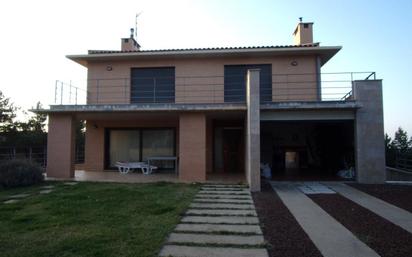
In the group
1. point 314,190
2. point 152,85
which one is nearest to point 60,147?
point 152,85

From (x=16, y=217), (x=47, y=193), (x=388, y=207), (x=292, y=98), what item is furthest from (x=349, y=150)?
(x=16, y=217)

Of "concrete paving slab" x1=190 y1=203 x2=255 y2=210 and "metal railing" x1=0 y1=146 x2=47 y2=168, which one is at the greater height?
"metal railing" x1=0 y1=146 x2=47 y2=168

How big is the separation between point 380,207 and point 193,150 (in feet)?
22.4

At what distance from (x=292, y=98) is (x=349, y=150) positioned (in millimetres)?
3574

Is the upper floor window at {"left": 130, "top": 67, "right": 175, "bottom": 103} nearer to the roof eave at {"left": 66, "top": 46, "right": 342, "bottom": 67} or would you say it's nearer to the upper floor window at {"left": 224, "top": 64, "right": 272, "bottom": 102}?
the roof eave at {"left": 66, "top": 46, "right": 342, "bottom": 67}

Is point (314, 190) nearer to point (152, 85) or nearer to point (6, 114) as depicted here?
point (152, 85)

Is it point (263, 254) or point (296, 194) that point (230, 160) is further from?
point (263, 254)

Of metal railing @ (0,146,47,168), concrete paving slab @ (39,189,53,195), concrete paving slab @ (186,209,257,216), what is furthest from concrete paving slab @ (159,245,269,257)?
metal railing @ (0,146,47,168)

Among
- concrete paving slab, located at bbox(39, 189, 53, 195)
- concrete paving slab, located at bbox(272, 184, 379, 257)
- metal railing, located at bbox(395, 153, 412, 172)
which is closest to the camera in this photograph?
concrete paving slab, located at bbox(272, 184, 379, 257)

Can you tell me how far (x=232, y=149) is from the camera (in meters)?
17.9

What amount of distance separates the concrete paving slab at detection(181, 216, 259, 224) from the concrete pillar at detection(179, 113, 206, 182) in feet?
18.9

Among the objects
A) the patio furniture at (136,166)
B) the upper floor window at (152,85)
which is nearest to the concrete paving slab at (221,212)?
the patio furniture at (136,166)

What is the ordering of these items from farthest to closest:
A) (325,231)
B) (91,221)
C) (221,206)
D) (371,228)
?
(221,206), (91,221), (371,228), (325,231)

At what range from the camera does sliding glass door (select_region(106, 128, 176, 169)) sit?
17.2 meters
